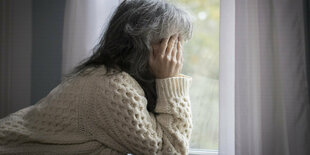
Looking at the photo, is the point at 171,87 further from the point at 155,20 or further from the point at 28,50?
the point at 28,50

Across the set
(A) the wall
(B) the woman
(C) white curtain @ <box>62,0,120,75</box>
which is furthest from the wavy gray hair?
(A) the wall

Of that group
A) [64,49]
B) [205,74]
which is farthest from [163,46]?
[64,49]

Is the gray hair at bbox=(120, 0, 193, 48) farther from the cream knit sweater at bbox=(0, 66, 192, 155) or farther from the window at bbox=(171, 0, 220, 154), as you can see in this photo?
the window at bbox=(171, 0, 220, 154)

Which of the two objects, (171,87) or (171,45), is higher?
(171,45)

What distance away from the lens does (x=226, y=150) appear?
48.8 inches

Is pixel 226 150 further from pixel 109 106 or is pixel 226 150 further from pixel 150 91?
pixel 109 106

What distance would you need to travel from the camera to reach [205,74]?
1.44 m

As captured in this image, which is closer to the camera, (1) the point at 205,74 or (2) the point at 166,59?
(2) the point at 166,59

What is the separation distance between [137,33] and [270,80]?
26.6 inches

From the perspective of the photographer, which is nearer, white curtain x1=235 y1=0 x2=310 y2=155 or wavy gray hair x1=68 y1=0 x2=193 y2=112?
wavy gray hair x1=68 y1=0 x2=193 y2=112

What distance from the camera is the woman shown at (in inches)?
32.2

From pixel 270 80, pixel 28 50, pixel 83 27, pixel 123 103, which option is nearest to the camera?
pixel 123 103

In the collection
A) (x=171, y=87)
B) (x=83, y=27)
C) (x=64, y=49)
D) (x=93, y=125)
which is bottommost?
(x=93, y=125)

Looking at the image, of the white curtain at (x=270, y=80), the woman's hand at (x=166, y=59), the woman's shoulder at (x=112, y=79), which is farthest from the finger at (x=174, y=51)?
the white curtain at (x=270, y=80)
